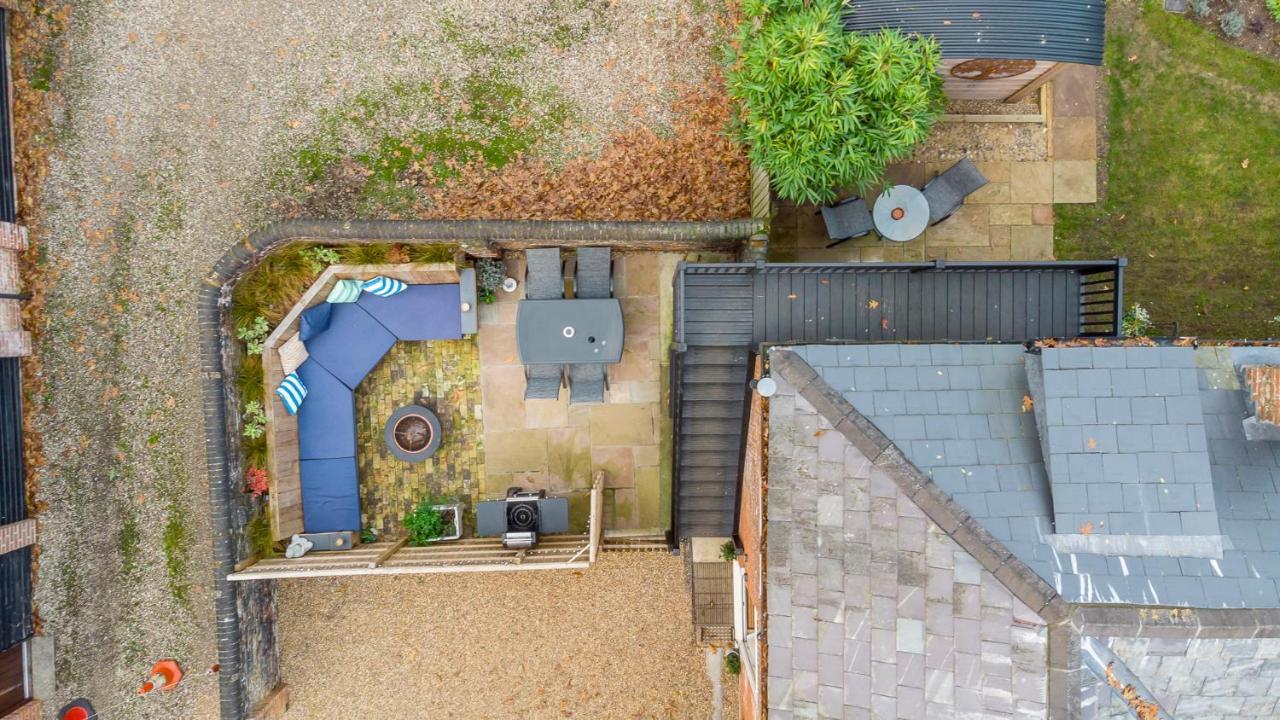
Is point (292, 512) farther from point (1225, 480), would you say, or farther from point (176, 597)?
point (1225, 480)

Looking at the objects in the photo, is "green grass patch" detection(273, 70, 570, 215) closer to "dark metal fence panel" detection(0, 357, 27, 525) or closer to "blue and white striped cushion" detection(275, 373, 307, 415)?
"blue and white striped cushion" detection(275, 373, 307, 415)

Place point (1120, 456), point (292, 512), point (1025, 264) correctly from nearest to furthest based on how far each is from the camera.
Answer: point (1120, 456), point (1025, 264), point (292, 512)

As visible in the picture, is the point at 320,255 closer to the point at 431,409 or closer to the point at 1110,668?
the point at 431,409

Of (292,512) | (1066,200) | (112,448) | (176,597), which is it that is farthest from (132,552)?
(1066,200)

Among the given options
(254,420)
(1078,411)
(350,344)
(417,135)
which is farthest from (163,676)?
(1078,411)

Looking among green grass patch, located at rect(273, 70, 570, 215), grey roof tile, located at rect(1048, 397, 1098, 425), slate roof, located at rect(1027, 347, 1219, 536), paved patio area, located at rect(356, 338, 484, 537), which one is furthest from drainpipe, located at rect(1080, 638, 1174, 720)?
green grass patch, located at rect(273, 70, 570, 215)

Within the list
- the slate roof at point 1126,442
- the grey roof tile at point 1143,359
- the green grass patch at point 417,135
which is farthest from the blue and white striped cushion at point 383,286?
the grey roof tile at point 1143,359
